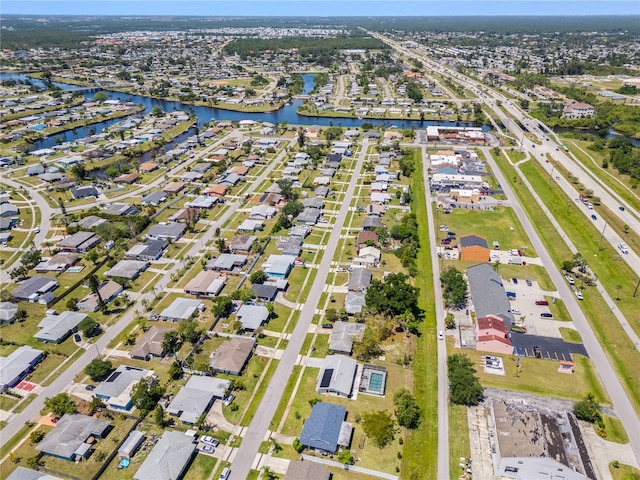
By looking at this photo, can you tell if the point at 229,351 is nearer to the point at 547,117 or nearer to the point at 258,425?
the point at 258,425

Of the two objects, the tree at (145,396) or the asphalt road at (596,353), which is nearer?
the asphalt road at (596,353)

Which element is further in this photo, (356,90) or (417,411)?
(356,90)

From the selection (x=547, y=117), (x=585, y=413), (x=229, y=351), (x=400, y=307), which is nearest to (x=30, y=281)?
(x=229, y=351)

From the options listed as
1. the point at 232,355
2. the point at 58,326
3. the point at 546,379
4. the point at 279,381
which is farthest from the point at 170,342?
the point at 546,379

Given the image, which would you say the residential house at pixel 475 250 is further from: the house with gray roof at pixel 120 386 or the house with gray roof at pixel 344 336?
the house with gray roof at pixel 120 386

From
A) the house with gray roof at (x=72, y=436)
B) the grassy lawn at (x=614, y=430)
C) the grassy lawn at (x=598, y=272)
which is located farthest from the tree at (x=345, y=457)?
the grassy lawn at (x=598, y=272)

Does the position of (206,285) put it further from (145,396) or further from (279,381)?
(279,381)
